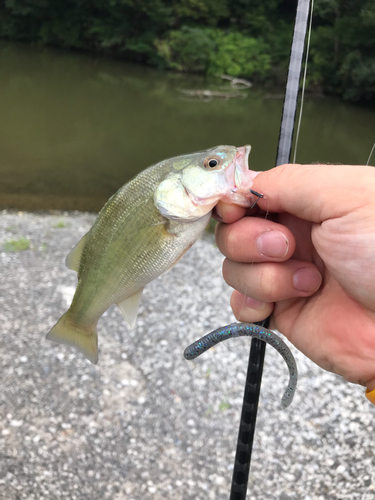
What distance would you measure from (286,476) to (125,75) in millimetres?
26539

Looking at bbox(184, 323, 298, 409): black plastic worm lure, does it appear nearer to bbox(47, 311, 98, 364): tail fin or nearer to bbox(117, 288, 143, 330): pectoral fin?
bbox(117, 288, 143, 330): pectoral fin

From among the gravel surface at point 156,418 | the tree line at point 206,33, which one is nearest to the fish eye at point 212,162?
the gravel surface at point 156,418

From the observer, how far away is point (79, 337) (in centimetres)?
183

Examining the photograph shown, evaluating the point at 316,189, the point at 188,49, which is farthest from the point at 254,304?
the point at 188,49

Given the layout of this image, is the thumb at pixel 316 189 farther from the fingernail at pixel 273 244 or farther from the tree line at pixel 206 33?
the tree line at pixel 206 33

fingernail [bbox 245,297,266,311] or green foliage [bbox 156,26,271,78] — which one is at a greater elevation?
green foliage [bbox 156,26,271,78]

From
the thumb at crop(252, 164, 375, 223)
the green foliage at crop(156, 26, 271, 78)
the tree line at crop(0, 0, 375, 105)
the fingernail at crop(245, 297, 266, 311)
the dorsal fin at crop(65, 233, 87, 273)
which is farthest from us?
the green foliage at crop(156, 26, 271, 78)

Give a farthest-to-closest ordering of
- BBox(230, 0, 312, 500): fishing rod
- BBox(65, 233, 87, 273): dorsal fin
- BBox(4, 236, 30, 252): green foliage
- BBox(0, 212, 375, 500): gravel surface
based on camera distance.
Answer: BBox(4, 236, 30, 252): green foliage < BBox(0, 212, 375, 500): gravel surface < BBox(65, 233, 87, 273): dorsal fin < BBox(230, 0, 312, 500): fishing rod

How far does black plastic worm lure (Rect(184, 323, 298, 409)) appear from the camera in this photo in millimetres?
1495

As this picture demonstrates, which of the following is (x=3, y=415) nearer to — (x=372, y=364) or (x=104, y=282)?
(x=104, y=282)

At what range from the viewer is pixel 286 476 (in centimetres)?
333

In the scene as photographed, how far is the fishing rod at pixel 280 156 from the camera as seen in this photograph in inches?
63.2

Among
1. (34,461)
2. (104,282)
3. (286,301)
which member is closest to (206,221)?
(104,282)

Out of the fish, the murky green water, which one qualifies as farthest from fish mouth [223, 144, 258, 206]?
the murky green water
